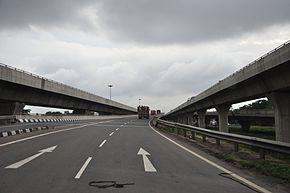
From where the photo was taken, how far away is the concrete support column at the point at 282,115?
23750 millimetres

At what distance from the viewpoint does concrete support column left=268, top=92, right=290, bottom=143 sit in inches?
935

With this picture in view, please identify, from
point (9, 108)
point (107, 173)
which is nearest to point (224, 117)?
point (9, 108)

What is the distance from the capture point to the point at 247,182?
846 cm

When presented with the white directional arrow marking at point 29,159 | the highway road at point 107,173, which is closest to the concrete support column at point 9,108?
the white directional arrow marking at point 29,159

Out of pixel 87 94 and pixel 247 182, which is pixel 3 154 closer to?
A: pixel 247 182

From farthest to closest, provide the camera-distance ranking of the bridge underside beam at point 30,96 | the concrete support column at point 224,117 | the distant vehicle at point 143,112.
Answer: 1. the distant vehicle at point 143,112
2. the concrete support column at point 224,117
3. the bridge underside beam at point 30,96

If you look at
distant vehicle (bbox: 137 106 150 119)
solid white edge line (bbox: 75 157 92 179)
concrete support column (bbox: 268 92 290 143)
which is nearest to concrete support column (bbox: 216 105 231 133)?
concrete support column (bbox: 268 92 290 143)

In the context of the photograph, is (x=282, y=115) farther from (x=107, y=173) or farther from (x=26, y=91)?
(x=26, y=91)

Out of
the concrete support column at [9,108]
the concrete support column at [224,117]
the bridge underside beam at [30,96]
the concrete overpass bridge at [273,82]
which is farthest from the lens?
the concrete support column at [9,108]

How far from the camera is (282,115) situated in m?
23.8

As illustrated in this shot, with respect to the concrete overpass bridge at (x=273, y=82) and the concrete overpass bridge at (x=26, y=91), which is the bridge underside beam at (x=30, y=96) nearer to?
the concrete overpass bridge at (x=26, y=91)

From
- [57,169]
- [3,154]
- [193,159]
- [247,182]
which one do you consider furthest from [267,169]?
[3,154]

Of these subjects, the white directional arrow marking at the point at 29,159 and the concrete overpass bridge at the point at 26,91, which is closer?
the white directional arrow marking at the point at 29,159

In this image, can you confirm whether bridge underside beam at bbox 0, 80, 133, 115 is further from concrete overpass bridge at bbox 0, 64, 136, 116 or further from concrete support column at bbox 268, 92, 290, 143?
concrete support column at bbox 268, 92, 290, 143
